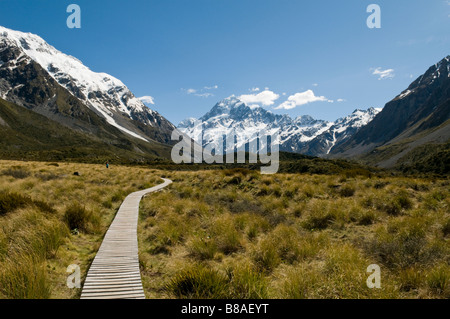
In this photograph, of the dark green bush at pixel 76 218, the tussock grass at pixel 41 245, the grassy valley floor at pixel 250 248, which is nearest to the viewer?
the tussock grass at pixel 41 245

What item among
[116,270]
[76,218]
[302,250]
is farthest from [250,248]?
[76,218]

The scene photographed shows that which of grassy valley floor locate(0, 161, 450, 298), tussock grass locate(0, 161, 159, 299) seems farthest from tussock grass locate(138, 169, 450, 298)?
tussock grass locate(0, 161, 159, 299)

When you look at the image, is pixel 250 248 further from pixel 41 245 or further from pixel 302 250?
pixel 41 245

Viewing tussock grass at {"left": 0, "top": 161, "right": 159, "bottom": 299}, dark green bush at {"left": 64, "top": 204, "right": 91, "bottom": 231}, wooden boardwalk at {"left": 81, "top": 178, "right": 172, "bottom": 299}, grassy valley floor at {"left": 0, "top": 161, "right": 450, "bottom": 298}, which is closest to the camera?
tussock grass at {"left": 0, "top": 161, "right": 159, "bottom": 299}

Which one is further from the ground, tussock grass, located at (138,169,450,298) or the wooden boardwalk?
tussock grass, located at (138,169,450,298)

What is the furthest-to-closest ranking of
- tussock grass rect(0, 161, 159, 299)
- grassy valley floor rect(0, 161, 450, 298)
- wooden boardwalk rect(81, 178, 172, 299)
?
wooden boardwalk rect(81, 178, 172, 299) < grassy valley floor rect(0, 161, 450, 298) < tussock grass rect(0, 161, 159, 299)

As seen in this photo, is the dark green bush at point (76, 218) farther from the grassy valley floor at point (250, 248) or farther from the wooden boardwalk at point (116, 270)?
the wooden boardwalk at point (116, 270)

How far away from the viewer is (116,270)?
616cm

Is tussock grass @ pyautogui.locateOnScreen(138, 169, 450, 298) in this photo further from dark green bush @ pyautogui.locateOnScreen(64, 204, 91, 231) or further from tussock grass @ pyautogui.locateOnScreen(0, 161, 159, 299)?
dark green bush @ pyautogui.locateOnScreen(64, 204, 91, 231)

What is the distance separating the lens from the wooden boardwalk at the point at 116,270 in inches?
204

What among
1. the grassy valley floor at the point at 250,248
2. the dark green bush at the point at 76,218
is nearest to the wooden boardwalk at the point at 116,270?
the grassy valley floor at the point at 250,248

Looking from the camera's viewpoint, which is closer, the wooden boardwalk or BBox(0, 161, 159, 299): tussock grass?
BBox(0, 161, 159, 299): tussock grass

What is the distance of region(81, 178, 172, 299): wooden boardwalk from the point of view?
5172 millimetres

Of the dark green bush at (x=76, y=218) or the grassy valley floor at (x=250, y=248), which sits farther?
the dark green bush at (x=76, y=218)
